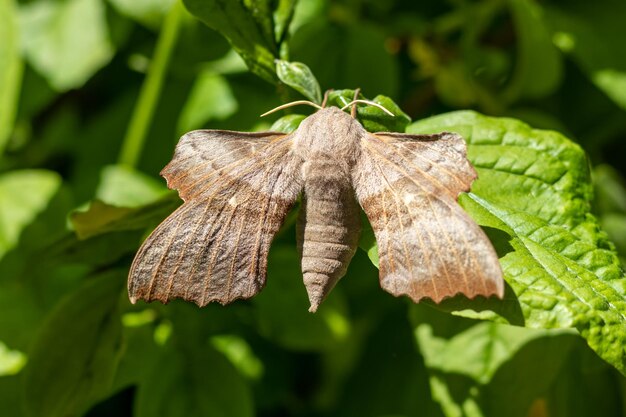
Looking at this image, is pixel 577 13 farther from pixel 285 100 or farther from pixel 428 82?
pixel 285 100

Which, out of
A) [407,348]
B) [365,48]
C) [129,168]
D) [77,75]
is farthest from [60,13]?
[407,348]

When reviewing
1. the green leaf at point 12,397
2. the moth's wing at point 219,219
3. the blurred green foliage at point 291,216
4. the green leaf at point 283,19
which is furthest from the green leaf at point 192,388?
the green leaf at point 283,19

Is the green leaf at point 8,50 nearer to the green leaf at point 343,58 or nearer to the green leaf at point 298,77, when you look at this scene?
the green leaf at point 343,58

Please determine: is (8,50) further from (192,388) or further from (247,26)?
(192,388)

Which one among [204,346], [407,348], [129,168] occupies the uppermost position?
[129,168]

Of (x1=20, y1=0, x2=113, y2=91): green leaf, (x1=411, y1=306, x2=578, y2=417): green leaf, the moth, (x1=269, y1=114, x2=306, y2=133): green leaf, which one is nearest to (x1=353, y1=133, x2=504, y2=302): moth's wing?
the moth
